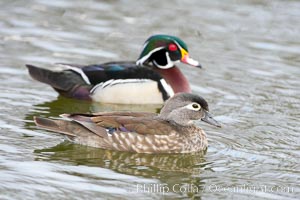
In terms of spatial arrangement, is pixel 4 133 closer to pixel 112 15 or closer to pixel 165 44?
pixel 165 44

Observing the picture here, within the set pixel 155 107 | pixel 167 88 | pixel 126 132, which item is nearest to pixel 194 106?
pixel 126 132

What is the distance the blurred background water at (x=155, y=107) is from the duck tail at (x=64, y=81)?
5.1 inches

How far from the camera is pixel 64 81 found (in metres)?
11.3

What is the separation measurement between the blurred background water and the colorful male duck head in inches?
18.7

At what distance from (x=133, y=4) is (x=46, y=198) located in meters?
8.48

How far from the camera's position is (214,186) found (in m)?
8.12

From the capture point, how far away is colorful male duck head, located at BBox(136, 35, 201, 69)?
38.5 ft

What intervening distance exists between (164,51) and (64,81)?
1376 millimetres

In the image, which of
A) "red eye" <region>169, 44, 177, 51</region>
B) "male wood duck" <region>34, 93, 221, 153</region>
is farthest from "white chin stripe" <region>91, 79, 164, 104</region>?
"male wood duck" <region>34, 93, 221, 153</region>

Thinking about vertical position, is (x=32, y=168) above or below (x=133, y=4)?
below

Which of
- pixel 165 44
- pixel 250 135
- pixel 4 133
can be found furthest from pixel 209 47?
pixel 4 133

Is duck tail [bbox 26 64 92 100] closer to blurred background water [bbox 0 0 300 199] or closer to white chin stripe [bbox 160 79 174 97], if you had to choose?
blurred background water [bbox 0 0 300 199]

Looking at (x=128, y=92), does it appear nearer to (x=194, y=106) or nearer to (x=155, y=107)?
(x=155, y=107)

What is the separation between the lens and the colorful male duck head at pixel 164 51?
11750 millimetres
